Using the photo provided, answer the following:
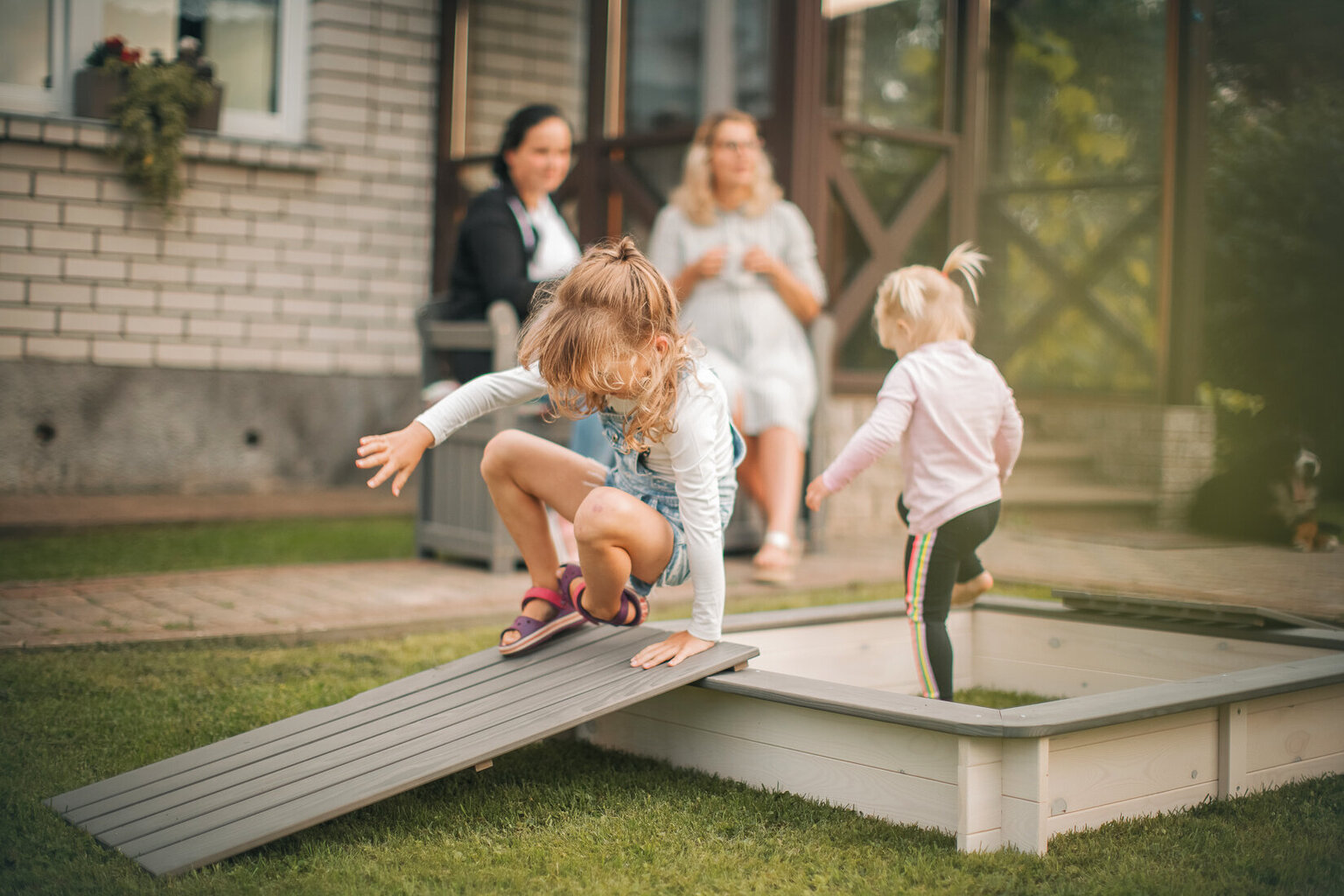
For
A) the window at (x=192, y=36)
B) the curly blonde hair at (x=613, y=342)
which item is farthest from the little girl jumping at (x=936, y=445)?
the window at (x=192, y=36)

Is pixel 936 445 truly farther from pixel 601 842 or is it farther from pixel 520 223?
pixel 520 223

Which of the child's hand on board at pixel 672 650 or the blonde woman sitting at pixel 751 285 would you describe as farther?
the blonde woman sitting at pixel 751 285

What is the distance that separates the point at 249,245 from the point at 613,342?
5.71 m

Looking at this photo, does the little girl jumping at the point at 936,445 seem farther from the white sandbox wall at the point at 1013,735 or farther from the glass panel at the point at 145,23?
the glass panel at the point at 145,23

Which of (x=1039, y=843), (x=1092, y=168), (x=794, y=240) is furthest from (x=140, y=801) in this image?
(x=1092, y=168)

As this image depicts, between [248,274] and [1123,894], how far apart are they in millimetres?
6802

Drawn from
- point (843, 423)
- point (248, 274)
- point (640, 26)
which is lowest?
point (843, 423)

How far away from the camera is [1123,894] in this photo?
206 centimetres

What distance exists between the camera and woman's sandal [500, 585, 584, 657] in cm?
293

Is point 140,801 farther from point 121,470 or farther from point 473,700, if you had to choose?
point 121,470

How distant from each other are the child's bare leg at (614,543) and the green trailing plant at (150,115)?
539 cm

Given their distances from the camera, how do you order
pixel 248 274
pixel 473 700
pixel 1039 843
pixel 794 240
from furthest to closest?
pixel 248 274 → pixel 794 240 → pixel 473 700 → pixel 1039 843

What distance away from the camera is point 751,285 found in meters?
5.50

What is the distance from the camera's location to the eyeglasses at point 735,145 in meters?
5.23
